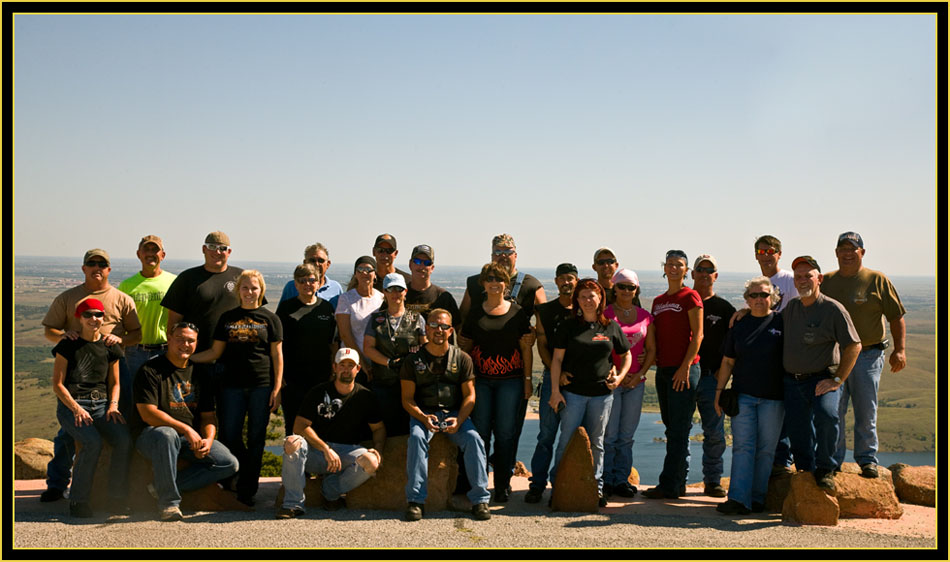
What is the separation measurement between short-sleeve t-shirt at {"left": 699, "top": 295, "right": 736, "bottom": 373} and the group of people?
21 mm

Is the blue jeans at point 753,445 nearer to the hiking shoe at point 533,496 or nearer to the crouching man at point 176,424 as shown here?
the hiking shoe at point 533,496

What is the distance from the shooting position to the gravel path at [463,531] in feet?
20.0

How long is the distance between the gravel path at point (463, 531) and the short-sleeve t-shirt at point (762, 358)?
3.99ft

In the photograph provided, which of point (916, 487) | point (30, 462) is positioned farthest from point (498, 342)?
point (30, 462)

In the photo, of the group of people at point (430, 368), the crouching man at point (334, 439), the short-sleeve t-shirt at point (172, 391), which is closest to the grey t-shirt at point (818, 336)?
the group of people at point (430, 368)

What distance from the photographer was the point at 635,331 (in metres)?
7.51

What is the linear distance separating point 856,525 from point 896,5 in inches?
187

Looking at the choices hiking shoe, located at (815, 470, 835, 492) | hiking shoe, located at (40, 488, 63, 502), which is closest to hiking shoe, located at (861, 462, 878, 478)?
hiking shoe, located at (815, 470, 835, 492)

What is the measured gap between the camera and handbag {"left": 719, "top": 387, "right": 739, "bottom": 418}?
703 centimetres

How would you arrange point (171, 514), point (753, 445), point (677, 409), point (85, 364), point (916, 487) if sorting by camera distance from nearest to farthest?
point (171, 514)
point (85, 364)
point (753, 445)
point (677, 409)
point (916, 487)

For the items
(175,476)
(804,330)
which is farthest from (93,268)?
(804,330)

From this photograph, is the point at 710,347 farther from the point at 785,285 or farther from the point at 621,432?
the point at 621,432

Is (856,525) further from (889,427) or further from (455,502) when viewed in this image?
(889,427)

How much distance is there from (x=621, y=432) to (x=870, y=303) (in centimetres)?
277
